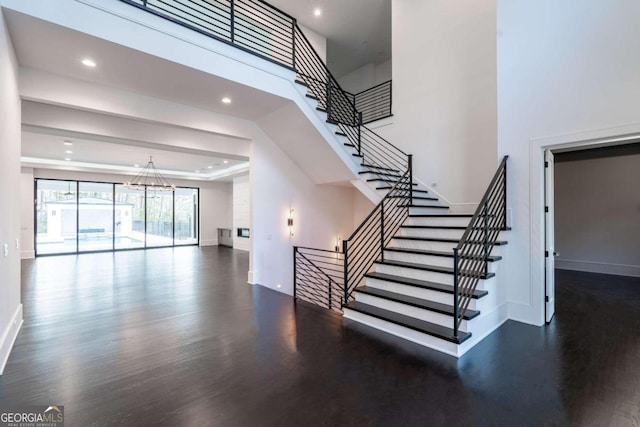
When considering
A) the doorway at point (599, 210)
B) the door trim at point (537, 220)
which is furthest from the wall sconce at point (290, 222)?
the doorway at point (599, 210)

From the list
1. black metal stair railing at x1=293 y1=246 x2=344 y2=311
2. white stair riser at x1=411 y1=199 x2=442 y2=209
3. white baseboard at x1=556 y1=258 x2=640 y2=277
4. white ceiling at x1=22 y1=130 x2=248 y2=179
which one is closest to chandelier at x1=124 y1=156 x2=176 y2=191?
white ceiling at x1=22 y1=130 x2=248 y2=179

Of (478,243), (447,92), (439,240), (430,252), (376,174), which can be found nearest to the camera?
(478,243)

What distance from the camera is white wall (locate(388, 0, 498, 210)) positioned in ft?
18.7

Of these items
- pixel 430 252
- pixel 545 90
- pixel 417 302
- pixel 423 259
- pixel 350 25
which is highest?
pixel 350 25

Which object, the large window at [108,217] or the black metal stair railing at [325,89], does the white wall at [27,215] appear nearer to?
the large window at [108,217]

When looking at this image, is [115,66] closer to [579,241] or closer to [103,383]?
[103,383]

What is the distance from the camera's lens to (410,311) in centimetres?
377

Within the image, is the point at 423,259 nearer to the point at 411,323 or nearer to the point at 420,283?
the point at 420,283

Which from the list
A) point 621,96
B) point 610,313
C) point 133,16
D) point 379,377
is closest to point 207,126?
point 133,16

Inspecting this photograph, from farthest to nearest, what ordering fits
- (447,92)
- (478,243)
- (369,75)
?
(369,75)
(447,92)
(478,243)

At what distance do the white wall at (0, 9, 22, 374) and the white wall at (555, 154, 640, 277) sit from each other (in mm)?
10099

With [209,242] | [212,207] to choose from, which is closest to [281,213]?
[212,207]

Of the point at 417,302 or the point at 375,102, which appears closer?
the point at 417,302

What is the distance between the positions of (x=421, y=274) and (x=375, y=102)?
6.02m
